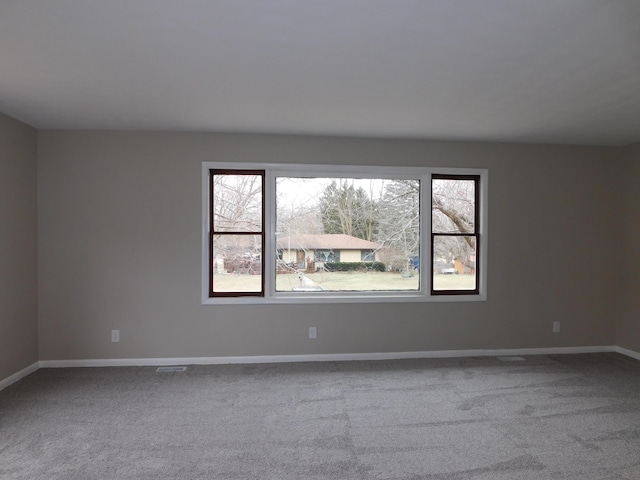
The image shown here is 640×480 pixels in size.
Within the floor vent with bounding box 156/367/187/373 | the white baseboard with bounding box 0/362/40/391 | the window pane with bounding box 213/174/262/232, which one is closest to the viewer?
the white baseboard with bounding box 0/362/40/391

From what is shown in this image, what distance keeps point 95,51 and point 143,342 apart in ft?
9.88

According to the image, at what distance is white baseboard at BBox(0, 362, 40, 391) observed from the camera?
143 inches

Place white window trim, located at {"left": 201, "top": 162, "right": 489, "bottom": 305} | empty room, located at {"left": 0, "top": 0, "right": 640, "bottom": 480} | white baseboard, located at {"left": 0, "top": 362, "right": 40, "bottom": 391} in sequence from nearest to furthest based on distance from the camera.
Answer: empty room, located at {"left": 0, "top": 0, "right": 640, "bottom": 480}, white baseboard, located at {"left": 0, "top": 362, "right": 40, "bottom": 391}, white window trim, located at {"left": 201, "top": 162, "right": 489, "bottom": 305}

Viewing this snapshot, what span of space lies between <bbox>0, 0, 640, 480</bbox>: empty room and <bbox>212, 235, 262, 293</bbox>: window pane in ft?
0.08

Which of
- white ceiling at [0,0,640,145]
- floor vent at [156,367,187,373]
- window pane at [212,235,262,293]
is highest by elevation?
white ceiling at [0,0,640,145]

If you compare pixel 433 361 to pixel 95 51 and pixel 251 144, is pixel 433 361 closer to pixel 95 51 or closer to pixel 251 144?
pixel 251 144

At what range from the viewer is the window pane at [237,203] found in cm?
447

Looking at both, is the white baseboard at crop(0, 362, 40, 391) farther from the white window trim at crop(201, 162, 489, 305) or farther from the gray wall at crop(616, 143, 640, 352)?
the gray wall at crop(616, 143, 640, 352)

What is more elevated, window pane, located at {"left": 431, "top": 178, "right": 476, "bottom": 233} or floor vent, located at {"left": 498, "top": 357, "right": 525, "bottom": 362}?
window pane, located at {"left": 431, "top": 178, "right": 476, "bottom": 233}

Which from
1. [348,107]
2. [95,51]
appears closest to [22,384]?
[95,51]

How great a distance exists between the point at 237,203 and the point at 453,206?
2604mm

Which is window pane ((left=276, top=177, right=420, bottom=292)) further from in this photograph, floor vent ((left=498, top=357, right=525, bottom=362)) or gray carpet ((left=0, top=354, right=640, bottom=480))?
floor vent ((left=498, top=357, right=525, bottom=362))

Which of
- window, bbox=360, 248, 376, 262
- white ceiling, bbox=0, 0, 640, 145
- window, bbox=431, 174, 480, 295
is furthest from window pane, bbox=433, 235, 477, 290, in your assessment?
white ceiling, bbox=0, 0, 640, 145

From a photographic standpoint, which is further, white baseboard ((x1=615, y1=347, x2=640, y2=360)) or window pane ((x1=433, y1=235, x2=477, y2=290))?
window pane ((x1=433, y1=235, x2=477, y2=290))
